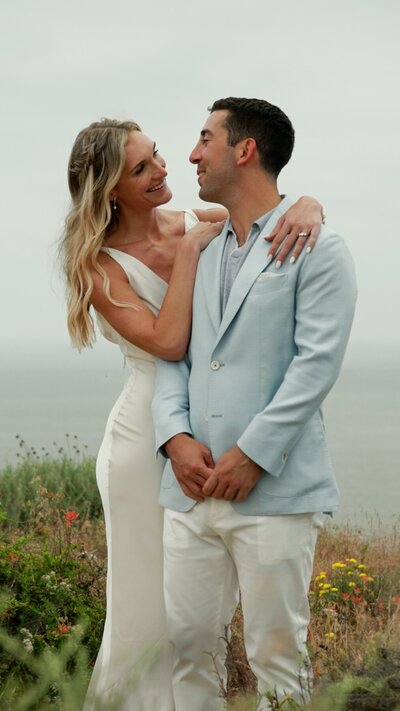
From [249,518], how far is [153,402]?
634 mm

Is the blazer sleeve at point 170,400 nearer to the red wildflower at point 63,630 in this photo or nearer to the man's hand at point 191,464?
the man's hand at point 191,464

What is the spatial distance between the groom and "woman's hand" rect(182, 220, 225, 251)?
0.35ft

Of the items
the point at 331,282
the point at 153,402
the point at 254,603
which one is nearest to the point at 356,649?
the point at 254,603

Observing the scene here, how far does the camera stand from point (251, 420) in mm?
3621

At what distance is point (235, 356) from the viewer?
3631mm

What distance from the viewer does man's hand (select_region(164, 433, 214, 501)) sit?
143 inches

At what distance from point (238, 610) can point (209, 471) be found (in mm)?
2644

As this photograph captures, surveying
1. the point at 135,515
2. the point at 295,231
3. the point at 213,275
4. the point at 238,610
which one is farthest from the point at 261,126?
the point at 238,610

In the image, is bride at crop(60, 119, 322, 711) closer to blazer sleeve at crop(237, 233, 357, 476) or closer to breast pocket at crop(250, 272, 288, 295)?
breast pocket at crop(250, 272, 288, 295)

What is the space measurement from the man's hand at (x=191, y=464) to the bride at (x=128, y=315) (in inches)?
17.1

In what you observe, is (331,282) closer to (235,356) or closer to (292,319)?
(292,319)

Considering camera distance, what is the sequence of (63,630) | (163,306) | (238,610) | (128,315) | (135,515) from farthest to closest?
(238,610), (63,630), (135,515), (128,315), (163,306)

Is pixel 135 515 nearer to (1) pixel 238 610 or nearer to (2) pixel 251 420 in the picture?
(2) pixel 251 420

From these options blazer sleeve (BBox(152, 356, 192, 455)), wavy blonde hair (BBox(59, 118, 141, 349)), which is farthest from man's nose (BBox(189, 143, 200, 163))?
blazer sleeve (BBox(152, 356, 192, 455))
